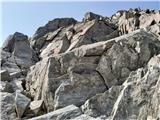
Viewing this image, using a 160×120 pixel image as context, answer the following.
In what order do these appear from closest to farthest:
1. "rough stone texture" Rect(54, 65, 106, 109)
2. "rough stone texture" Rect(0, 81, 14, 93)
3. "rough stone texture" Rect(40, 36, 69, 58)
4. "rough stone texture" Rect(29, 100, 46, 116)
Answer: "rough stone texture" Rect(54, 65, 106, 109)
"rough stone texture" Rect(29, 100, 46, 116)
"rough stone texture" Rect(0, 81, 14, 93)
"rough stone texture" Rect(40, 36, 69, 58)

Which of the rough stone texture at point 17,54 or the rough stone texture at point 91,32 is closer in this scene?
the rough stone texture at point 17,54

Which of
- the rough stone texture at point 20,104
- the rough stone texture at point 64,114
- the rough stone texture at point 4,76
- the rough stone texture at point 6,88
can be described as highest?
the rough stone texture at point 4,76

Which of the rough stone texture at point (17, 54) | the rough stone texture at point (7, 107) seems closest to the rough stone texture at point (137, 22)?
the rough stone texture at point (17, 54)

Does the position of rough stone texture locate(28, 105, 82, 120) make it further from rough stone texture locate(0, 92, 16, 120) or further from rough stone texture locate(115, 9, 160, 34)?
rough stone texture locate(115, 9, 160, 34)

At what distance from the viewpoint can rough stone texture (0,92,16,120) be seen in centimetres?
2769

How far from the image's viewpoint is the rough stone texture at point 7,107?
90.8 ft

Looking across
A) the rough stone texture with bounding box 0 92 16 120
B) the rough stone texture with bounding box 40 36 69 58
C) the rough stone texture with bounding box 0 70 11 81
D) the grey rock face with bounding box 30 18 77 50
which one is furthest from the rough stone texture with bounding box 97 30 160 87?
the grey rock face with bounding box 30 18 77 50

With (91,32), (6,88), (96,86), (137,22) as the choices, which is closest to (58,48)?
(91,32)

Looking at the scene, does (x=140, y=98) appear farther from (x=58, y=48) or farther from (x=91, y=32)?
(x=91, y=32)

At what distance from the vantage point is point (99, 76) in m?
28.8

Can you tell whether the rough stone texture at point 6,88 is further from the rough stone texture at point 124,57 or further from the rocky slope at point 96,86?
the rough stone texture at point 124,57

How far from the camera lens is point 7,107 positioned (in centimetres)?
2842

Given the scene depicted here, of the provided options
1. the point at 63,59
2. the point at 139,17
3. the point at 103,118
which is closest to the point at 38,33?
the point at 139,17

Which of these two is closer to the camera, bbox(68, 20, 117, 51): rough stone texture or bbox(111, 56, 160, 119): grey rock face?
bbox(111, 56, 160, 119): grey rock face
